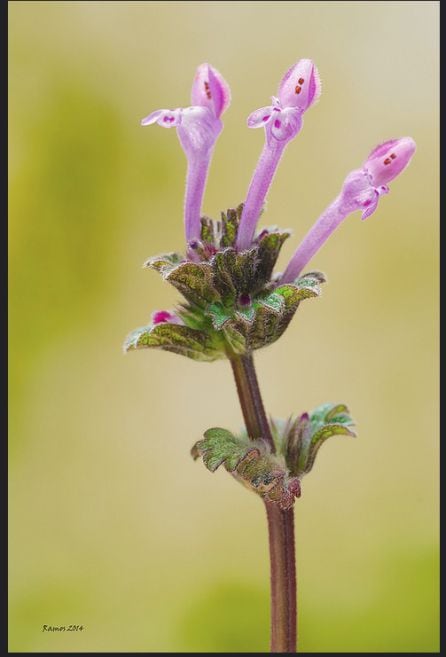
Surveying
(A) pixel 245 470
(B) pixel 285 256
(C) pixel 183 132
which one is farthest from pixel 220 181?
(A) pixel 245 470

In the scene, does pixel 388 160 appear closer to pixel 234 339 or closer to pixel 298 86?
pixel 298 86

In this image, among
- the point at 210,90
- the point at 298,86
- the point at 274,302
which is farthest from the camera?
the point at 210,90

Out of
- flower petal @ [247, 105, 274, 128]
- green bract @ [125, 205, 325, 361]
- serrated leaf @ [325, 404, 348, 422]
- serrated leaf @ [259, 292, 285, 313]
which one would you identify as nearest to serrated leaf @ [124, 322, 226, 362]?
green bract @ [125, 205, 325, 361]

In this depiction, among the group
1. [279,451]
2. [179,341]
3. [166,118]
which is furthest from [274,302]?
[166,118]

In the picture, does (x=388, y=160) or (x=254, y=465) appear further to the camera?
(x=388, y=160)

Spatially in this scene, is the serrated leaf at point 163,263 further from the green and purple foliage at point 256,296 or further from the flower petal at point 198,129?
the flower petal at point 198,129

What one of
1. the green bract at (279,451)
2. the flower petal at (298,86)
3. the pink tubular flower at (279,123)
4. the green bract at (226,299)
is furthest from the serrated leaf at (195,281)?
the flower petal at (298,86)
